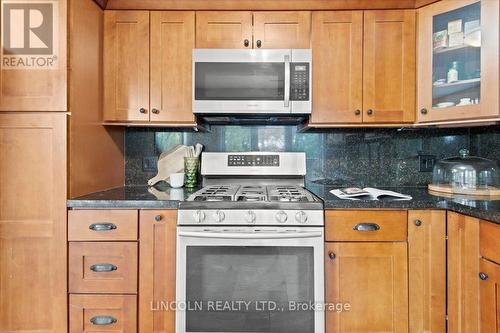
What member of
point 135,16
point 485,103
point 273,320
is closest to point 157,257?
point 273,320

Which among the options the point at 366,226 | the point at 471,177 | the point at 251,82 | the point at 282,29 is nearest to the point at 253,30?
the point at 282,29

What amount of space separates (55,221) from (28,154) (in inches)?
13.9

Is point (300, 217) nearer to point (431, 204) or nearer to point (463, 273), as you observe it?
point (431, 204)

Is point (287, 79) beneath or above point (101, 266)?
above

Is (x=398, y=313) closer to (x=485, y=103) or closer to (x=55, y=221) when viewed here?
(x=485, y=103)

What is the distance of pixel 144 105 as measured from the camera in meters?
1.94

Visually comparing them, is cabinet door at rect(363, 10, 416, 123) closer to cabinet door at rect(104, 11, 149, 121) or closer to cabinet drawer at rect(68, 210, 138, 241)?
cabinet door at rect(104, 11, 149, 121)

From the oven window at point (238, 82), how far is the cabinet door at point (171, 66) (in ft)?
0.39

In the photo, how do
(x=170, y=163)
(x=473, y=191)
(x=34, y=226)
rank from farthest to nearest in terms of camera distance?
(x=170, y=163), (x=473, y=191), (x=34, y=226)

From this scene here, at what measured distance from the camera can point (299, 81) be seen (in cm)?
183

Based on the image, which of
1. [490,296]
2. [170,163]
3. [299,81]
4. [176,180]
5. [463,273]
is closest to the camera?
[490,296]

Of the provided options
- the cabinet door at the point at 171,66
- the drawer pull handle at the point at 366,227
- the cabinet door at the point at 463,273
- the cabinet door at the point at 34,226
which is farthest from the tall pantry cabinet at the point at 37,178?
the cabinet door at the point at 463,273

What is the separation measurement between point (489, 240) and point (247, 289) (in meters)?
1.07

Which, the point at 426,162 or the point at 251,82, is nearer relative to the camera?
the point at 251,82
